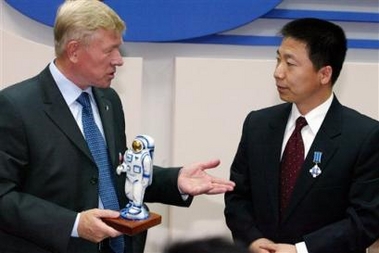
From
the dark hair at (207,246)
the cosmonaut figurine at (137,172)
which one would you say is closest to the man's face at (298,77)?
the cosmonaut figurine at (137,172)

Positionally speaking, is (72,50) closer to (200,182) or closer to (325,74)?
(200,182)

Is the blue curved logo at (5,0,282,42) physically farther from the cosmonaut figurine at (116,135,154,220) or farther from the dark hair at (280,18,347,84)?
the cosmonaut figurine at (116,135,154,220)

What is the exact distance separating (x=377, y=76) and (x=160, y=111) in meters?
1.02

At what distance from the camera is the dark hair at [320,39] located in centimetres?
191

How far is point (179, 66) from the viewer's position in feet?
8.29

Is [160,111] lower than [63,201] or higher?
higher

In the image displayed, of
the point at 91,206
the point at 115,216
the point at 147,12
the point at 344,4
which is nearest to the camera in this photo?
the point at 115,216

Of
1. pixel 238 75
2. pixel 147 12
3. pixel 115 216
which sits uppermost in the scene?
pixel 147 12

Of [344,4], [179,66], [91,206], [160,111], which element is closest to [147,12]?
[179,66]

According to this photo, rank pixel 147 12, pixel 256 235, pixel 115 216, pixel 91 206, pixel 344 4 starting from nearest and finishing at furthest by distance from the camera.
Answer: pixel 115 216 < pixel 91 206 < pixel 256 235 < pixel 147 12 < pixel 344 4

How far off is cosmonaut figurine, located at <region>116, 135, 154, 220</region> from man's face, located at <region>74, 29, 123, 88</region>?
0.24m

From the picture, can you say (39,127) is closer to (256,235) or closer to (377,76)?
(256,235)

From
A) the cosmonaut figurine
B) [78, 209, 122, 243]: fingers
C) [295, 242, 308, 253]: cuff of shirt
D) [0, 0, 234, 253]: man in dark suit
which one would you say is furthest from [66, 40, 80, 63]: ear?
[295, 242, 308, 253]: cuff of shirt

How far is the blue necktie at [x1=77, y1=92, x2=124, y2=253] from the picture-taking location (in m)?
1.66
